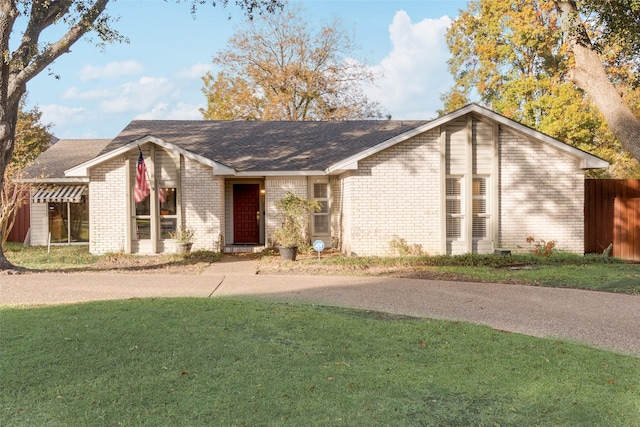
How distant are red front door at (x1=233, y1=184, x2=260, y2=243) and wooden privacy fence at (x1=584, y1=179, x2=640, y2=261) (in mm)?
11039

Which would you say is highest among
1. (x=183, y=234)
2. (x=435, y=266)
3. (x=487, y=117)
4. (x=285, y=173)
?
(x=487, y=117)

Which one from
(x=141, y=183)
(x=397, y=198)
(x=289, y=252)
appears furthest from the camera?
(x=141, y=183)

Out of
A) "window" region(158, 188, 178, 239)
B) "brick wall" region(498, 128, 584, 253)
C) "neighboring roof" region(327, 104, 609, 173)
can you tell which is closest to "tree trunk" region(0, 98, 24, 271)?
"window" region(158, 188, 178, 239)

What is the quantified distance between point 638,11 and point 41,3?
13636 millimetres

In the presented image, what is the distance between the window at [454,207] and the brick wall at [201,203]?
7.20 m

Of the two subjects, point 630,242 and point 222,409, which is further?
point 630,242

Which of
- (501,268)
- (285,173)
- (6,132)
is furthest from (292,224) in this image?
(6,132)

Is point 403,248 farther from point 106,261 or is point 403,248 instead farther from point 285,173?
point 106,261

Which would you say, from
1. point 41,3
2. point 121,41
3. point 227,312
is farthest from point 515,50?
point 227,312

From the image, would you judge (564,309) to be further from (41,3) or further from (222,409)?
(41,3)

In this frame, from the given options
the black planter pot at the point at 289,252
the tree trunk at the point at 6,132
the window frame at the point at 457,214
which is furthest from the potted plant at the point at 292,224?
the tree trunk at the point at 6,132

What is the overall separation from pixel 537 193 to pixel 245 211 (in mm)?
9904

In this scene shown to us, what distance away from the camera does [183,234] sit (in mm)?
16453

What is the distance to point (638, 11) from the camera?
1160 cm
